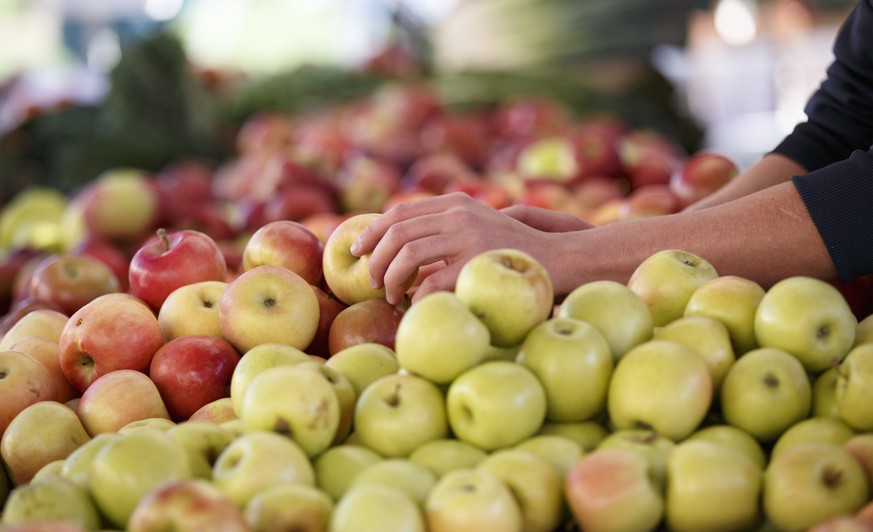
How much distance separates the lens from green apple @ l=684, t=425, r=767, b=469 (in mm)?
1122

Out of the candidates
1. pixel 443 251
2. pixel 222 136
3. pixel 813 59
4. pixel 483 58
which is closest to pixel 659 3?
pixel 483 58

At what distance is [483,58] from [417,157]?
12.1 ft

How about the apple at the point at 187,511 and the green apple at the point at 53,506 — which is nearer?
the apple at the point at 187,511

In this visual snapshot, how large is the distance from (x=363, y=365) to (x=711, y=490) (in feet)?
1.78

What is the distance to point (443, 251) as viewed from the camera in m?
1.48

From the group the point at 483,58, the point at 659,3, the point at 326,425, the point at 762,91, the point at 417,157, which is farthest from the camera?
the point at 762,91

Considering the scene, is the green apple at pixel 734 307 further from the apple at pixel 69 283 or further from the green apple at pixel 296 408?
the apple at pixel 69 283

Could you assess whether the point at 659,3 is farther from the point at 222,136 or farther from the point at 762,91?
the point at 222,136

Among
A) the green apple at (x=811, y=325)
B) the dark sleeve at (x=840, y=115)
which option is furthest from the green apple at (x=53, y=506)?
the dark sleeve at (x=840, y=115)

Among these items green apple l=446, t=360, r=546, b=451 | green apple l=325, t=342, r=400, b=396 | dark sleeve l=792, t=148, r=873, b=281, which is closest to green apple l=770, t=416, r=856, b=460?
green apple l=446, t=360, r=546, b=451

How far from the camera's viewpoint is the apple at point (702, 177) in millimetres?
2572

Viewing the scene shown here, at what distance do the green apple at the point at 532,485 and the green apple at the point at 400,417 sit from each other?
104 mm

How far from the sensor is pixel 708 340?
47.8 inches

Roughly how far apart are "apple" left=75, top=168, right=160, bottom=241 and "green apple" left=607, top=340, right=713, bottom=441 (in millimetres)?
2307
